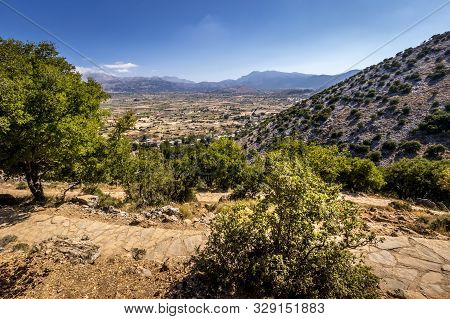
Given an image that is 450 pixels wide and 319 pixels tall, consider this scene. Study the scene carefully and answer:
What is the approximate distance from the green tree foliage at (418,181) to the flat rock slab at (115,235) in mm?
22172

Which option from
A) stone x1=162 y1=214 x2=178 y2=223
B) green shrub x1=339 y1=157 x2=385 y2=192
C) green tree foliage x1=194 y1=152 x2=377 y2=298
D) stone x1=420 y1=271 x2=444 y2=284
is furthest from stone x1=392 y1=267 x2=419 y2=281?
green shrub x1=339 y1=157 x2=385 y2=192

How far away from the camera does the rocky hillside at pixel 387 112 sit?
143ft

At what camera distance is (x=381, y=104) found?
54.2 meters

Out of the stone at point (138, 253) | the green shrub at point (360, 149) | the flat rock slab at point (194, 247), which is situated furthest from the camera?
the green shrub at point (360, 149)

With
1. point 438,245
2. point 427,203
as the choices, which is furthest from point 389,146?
point 438,245

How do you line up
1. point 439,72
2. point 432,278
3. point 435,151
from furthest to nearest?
point 439,72
point 435,151
point 432,278

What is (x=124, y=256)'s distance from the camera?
29.4 ft

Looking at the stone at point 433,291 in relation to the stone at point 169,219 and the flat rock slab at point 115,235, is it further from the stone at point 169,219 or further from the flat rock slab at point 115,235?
the stone at point 169,219

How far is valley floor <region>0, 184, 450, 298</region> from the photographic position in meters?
7.38

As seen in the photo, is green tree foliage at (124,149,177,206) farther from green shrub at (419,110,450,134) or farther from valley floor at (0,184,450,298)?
green shrub at (419,110,450,134)

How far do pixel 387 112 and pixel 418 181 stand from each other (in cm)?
2928

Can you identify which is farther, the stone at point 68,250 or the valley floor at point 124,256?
the stone at point 68,250

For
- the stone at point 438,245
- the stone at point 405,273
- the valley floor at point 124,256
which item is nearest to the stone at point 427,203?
the valley floor at point 124,256

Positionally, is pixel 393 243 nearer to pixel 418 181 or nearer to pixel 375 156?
pixel 418 181
